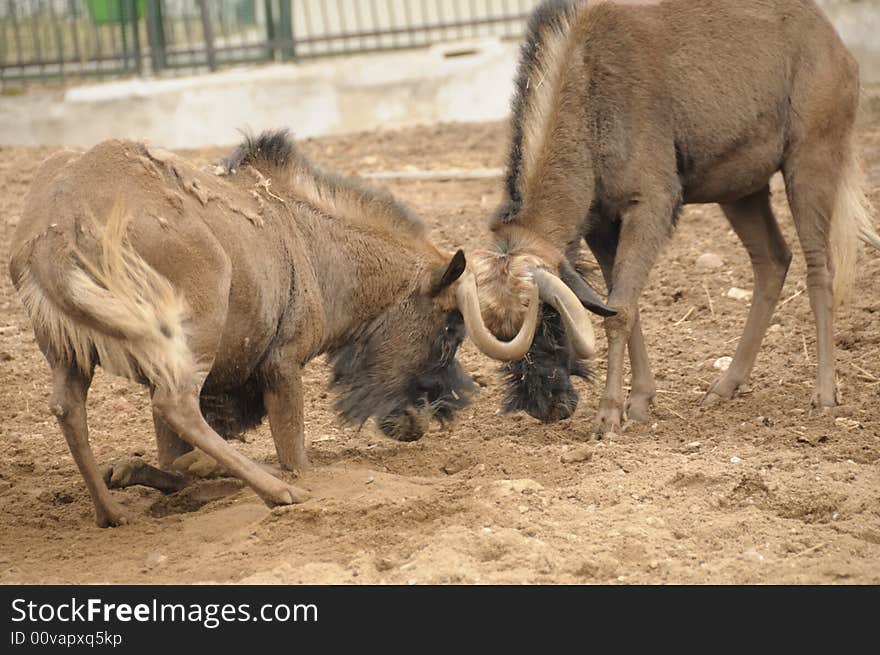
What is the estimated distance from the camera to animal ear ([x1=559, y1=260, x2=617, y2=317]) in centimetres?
669

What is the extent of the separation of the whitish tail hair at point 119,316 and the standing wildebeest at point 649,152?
1.78 meters

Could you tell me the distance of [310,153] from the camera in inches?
520

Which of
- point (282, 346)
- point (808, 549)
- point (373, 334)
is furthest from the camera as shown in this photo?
point (373, 334)

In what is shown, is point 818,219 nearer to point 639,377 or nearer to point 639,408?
point 639,377

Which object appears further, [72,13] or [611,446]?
[72,13]

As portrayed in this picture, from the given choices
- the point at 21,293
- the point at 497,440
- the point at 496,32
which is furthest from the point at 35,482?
the point at 496,32

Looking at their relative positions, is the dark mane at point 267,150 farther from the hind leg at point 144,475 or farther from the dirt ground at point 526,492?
the dirt ground at point 526,492

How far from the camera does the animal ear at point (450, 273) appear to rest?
20.2 ft

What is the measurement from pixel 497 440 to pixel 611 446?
27.3 inches

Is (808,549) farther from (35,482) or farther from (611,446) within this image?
(35,482)

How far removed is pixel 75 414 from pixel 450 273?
1893 millimetres

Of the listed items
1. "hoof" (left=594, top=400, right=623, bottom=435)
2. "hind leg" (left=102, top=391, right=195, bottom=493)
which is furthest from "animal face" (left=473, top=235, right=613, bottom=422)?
"hind leg" (left=102, top=391, right=195, bottom=493)

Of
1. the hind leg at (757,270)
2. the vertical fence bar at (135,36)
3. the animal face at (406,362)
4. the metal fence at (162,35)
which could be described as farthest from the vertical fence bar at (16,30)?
the animal face at (406,362)

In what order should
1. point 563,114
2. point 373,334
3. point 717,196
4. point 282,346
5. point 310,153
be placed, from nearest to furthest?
point 282,346 < point 373,334 < point 563,114 < point 717,196 < point 310,153
